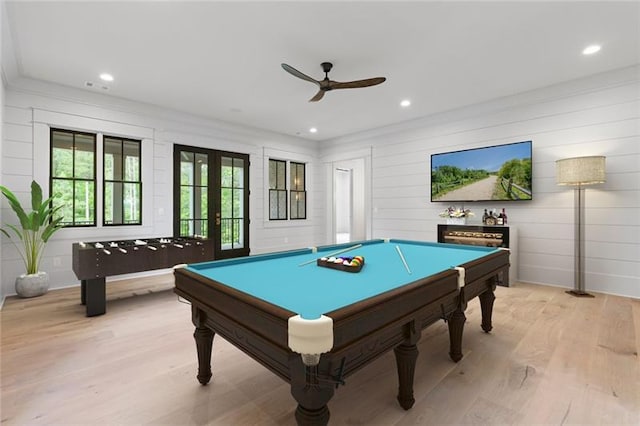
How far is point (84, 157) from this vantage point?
14.1ft

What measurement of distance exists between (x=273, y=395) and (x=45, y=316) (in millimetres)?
2770

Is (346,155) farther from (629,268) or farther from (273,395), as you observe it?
(273,395)

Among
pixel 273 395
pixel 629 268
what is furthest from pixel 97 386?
pixel 629 268

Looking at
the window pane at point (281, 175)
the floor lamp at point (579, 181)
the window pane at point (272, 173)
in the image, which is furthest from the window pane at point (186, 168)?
the floor lamp at point (579, 181)

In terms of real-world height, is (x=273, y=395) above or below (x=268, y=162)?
below

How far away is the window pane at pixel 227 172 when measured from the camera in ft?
18.9

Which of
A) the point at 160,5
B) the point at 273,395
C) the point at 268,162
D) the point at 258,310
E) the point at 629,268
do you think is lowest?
the point at 273,395

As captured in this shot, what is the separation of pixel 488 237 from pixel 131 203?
17.8 feet

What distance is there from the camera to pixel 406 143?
5.71 m

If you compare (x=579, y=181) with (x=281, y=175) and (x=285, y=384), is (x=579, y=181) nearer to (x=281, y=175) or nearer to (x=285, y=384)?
(x=285, y=384)

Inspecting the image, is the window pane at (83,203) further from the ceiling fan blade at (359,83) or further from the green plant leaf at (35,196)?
the ceiling fan blade at (359,83)

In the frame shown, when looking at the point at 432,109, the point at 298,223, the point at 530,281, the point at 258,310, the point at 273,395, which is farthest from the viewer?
the point at 298,223

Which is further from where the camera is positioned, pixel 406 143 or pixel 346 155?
pixel 346 155

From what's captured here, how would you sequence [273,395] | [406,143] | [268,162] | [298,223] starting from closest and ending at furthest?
[273,395], [406,143], [268,162], [298,223]
